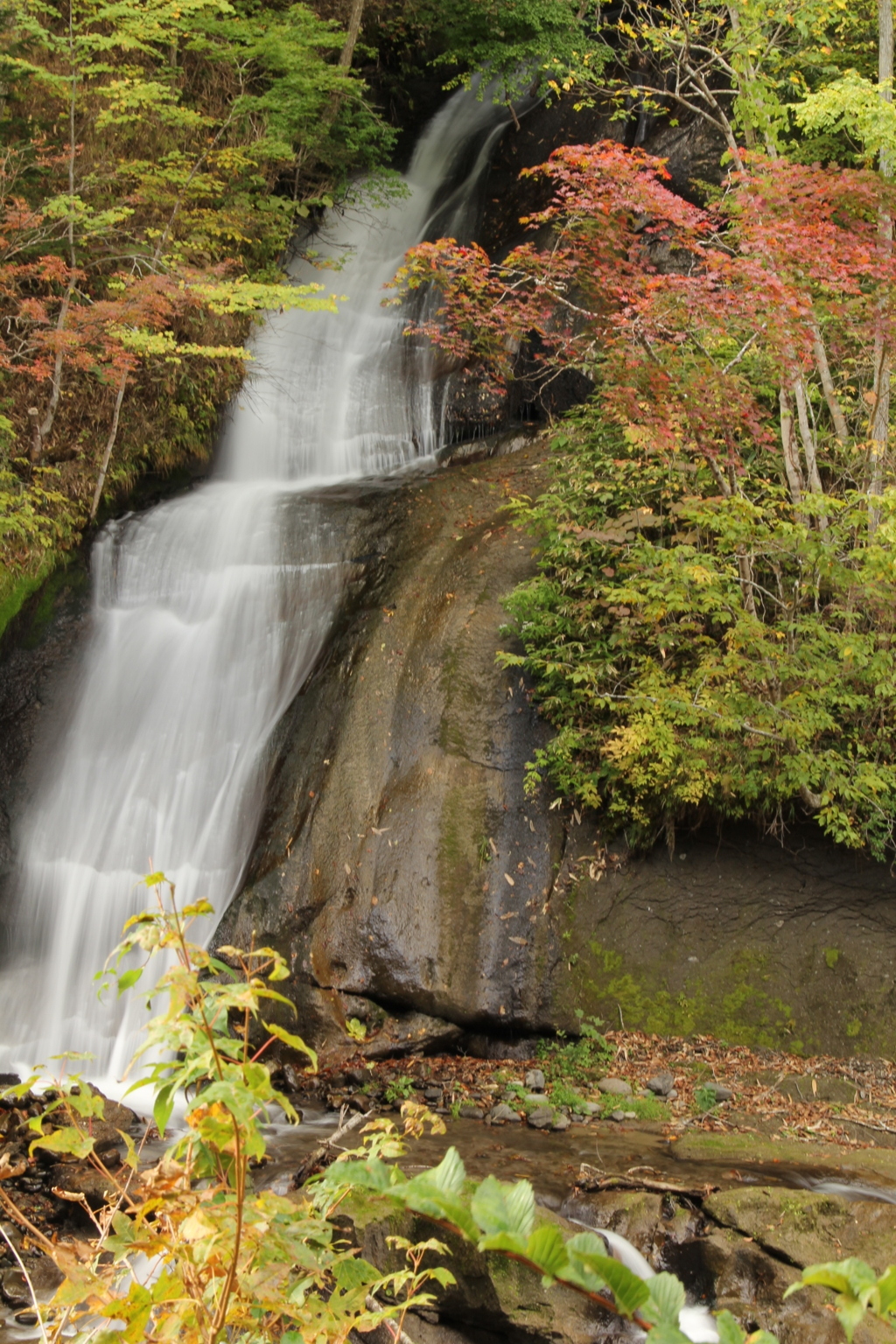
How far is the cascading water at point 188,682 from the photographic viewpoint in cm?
778

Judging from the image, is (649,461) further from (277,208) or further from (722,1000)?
(277,208)

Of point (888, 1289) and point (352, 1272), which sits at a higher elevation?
point (888, 1289)

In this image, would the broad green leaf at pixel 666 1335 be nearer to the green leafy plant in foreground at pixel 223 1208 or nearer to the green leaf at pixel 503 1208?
the green leafy plant in foreground at pixel 223 1208

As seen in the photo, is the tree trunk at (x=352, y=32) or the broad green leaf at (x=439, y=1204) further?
the tree trunk at (x=352, y=32)

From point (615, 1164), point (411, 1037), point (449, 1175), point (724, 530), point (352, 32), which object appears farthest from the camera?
point (352, 32)

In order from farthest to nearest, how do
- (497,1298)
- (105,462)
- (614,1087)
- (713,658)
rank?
(105,462)
(713,658)
(614,1087)
(497,1298)

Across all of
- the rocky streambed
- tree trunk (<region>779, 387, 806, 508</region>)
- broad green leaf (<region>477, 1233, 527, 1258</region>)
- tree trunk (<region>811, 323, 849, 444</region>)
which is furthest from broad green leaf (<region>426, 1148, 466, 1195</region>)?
tree trunk (<region>811, 323, 849, 444</region>)

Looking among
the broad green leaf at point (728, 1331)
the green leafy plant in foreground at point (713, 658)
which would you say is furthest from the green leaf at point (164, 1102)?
the green leafy plant in foreground at point (713, 658)

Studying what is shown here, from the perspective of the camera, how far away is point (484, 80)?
14.4 metres

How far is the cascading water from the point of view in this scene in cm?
778

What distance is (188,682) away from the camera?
9133 millimetres

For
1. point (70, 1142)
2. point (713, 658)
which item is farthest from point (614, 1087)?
point (70, 1142)

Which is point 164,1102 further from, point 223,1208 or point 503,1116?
point 503,1116

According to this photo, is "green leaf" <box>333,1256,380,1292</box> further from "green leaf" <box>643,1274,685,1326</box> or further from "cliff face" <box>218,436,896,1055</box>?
"cliff face" <box>218,436,896,1055</box>
